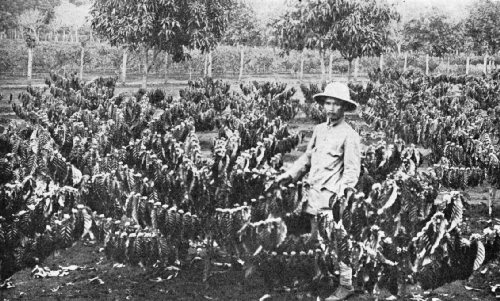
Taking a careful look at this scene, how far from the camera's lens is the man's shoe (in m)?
4.17

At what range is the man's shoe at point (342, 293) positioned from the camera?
417cm

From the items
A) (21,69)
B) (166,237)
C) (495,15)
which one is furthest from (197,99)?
(21,69)

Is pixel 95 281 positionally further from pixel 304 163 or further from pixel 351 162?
pixel 351 162

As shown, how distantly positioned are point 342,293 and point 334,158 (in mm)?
945

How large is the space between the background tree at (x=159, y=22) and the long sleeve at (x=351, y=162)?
12438 mm

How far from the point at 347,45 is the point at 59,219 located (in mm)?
13943

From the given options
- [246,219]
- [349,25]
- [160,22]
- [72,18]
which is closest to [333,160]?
[246,219]

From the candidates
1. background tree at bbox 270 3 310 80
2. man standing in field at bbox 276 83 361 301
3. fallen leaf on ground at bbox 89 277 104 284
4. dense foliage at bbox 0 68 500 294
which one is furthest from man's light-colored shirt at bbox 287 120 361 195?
background tree at bbox 270 3 310 80

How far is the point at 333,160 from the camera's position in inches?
163

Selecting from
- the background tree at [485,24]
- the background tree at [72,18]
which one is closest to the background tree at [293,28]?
the background tree at [485,24]

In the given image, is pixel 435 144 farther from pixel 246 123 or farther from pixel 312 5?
pixel 312 5

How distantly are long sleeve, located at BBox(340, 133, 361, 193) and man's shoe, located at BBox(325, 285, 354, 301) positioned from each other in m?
0.76

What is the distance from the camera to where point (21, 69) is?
87.1ft

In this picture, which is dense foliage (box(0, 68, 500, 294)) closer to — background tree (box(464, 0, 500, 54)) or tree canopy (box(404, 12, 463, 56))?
background tree (box(464, 0, 500, 54))
